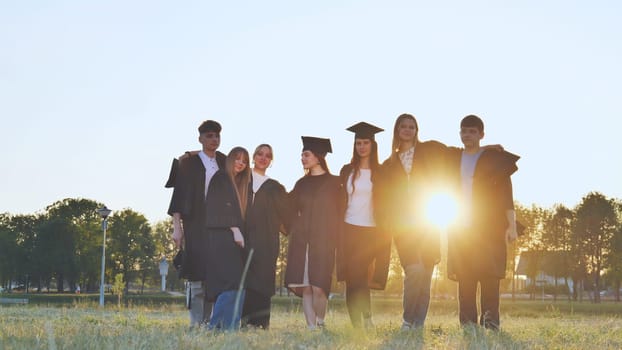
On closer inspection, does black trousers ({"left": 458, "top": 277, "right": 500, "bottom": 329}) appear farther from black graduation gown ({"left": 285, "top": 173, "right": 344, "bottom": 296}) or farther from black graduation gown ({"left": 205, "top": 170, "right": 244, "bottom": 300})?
black graduation gown ({"left": 205, "top": 170, "right": 244, "bottom": 300})

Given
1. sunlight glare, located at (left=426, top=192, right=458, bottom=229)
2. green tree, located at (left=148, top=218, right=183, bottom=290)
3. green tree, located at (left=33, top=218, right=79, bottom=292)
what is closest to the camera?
sunlight glare, located at (left=426, top=192, right=458, bottom=229)

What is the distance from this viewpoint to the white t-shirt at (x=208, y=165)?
9.05 m

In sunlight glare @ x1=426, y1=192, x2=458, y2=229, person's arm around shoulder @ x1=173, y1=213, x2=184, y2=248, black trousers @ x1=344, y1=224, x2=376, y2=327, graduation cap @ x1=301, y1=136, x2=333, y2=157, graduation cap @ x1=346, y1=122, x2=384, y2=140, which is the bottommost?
black trousers @ x1=344, y1=224, x2=376, y2=327

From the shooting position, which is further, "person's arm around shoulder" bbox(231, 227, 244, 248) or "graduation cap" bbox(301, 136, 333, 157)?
"graduation cap" bbox(301, 136, 333, 157)

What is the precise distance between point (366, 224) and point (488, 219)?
1390 millimetres

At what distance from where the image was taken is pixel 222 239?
7957 millimetres

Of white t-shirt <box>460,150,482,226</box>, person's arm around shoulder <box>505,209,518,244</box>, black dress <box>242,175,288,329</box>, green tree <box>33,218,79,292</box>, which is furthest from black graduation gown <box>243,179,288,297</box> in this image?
green tree <box>33,218,79,292</box>

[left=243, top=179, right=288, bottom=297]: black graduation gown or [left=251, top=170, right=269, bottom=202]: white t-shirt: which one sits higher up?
[left=251, top=170, right=269, bottom=202]: white t-shirt

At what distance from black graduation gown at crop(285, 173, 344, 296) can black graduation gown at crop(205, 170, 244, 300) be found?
3.18ft

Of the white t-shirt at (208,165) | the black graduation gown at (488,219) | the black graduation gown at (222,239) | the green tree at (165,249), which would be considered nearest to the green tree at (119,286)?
the white t-shirt at (208,165)

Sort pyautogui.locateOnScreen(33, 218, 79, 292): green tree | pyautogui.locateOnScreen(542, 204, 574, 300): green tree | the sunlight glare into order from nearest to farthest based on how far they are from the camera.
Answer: the sunlight glare, pyautogui.locateOnScreen(542, 204, 574, 300): green tree, pyautogui.locateOnScreen(33, 218, 79, 292): green tree

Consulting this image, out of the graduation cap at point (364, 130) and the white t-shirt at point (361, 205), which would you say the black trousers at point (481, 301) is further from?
the graduation cap at point (364, 130)

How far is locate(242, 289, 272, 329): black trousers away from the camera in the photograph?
27.6ft

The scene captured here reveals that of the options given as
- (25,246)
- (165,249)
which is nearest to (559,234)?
(165,249)
